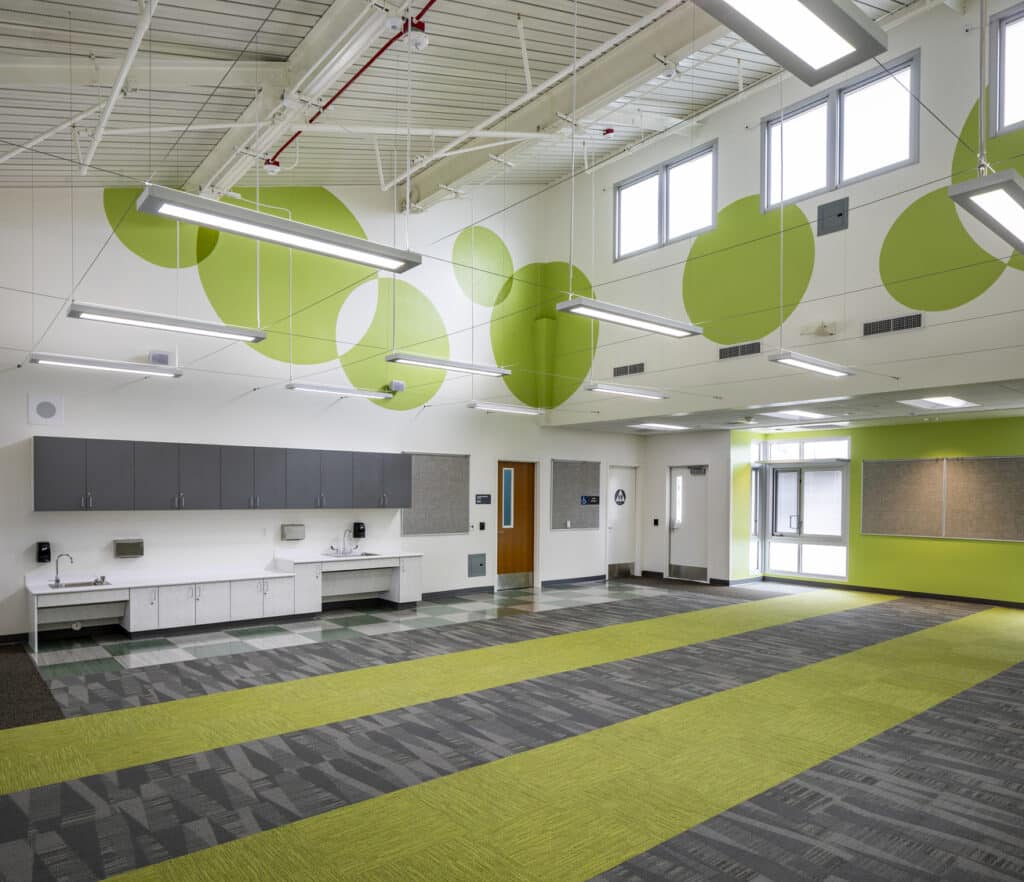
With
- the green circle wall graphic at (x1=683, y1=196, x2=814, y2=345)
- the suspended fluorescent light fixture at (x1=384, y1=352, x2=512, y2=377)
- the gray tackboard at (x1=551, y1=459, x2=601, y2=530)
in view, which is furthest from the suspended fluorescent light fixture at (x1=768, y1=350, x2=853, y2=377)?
the gray tackboard at (x1=551, y1=459, x2=601, y2=530)

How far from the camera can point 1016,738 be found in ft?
16.5

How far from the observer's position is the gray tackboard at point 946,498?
1062cm

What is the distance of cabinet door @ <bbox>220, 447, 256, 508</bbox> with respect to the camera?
861cm

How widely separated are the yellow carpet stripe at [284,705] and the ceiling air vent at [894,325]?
12.4 ft

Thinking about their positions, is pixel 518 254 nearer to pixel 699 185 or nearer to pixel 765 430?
pixel 699 185

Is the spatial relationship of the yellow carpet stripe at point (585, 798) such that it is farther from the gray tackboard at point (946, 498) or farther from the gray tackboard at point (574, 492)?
the gray tackboard at point (574, 492)

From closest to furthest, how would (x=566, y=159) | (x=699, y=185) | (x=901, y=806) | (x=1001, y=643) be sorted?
1. (x=901, y=806)
2. (x=1001, y=643)
3. (x=699, y=185)
4. (x=566, y=159)

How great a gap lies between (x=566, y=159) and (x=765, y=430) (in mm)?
5951

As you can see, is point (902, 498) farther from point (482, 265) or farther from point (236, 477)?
point (236, 477)

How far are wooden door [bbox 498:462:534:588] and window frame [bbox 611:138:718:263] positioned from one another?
379cm

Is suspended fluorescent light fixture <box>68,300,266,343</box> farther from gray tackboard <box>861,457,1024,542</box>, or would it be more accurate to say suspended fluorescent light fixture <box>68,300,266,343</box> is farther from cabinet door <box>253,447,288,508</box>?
gray tackboard <box>861,457,1024,542</box>

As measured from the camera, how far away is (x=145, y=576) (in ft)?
27.0

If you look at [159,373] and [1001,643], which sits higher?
[159,373]

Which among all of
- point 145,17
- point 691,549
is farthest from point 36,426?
point 691,549
